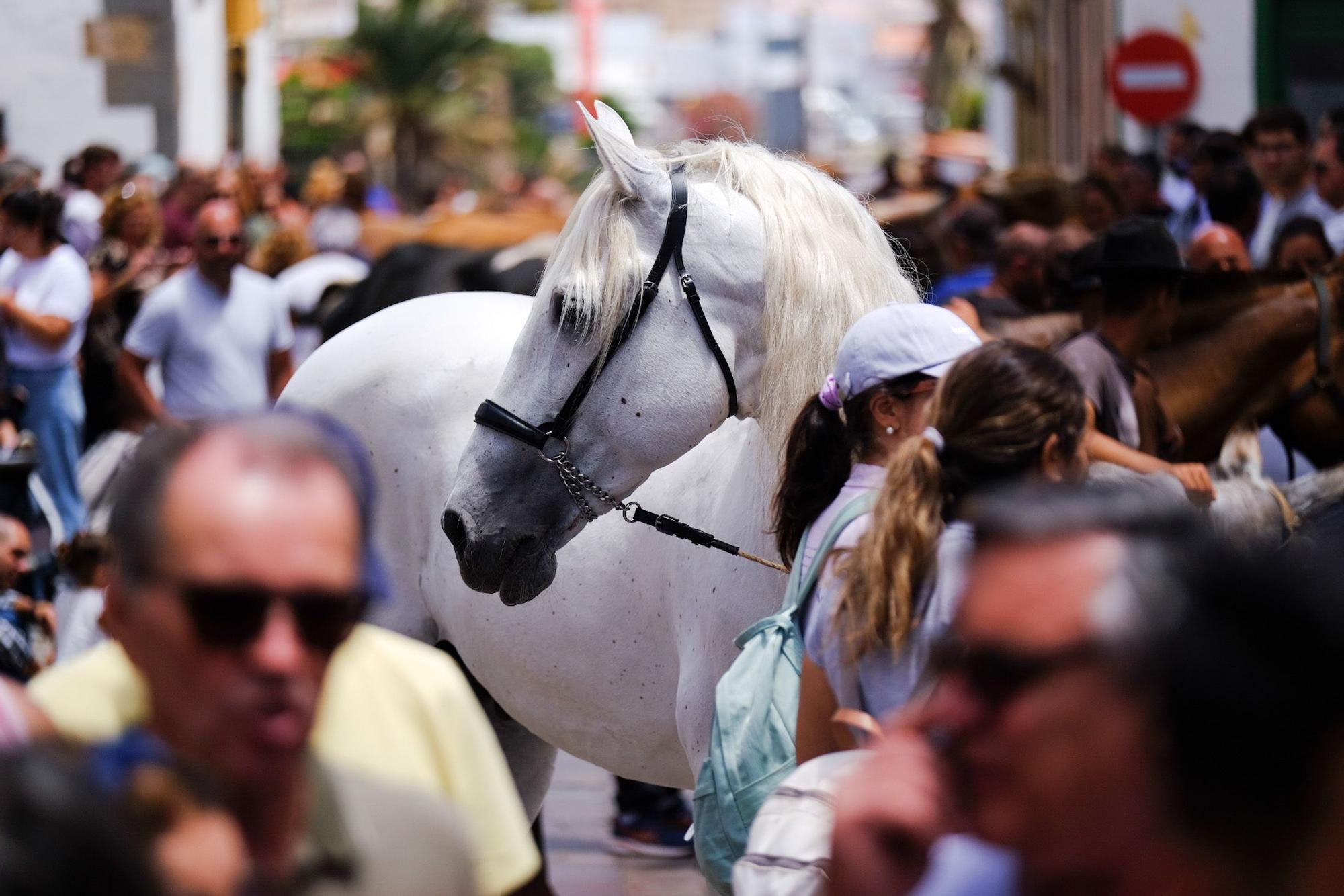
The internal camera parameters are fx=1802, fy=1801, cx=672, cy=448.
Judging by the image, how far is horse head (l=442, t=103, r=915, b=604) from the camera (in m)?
3.63

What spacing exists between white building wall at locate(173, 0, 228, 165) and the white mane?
45.8ft

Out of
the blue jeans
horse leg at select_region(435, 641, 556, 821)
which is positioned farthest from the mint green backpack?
the blue jeans

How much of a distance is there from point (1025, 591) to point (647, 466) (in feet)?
7.52

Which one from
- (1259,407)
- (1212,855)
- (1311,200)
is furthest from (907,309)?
(1311,200)

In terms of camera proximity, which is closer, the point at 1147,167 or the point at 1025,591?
the point at 1025,591

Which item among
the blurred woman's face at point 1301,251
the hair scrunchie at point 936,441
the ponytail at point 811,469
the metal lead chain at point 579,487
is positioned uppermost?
the hair scrunchie at point 936,441

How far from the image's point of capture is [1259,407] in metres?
5.08

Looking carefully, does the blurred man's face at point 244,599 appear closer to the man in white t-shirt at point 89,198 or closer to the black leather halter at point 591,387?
the black leather halter at point 591,387

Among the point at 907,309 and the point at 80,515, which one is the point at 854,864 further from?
the point at 80,515

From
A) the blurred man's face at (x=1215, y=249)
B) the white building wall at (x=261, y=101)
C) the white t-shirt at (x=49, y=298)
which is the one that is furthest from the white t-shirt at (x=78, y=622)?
the white building wall at (x=261, y=101)

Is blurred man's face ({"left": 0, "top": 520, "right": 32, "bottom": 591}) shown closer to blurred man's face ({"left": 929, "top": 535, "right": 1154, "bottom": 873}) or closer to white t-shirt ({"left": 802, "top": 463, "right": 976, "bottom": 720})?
white t-shirt ({"left": 802, "top": 463, "right": 976, "bottom": 720})

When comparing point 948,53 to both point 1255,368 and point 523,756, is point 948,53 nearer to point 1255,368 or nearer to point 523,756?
point 1255,368

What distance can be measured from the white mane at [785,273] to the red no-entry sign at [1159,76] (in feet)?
35.7

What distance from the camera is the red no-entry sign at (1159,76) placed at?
13820 millimetres
